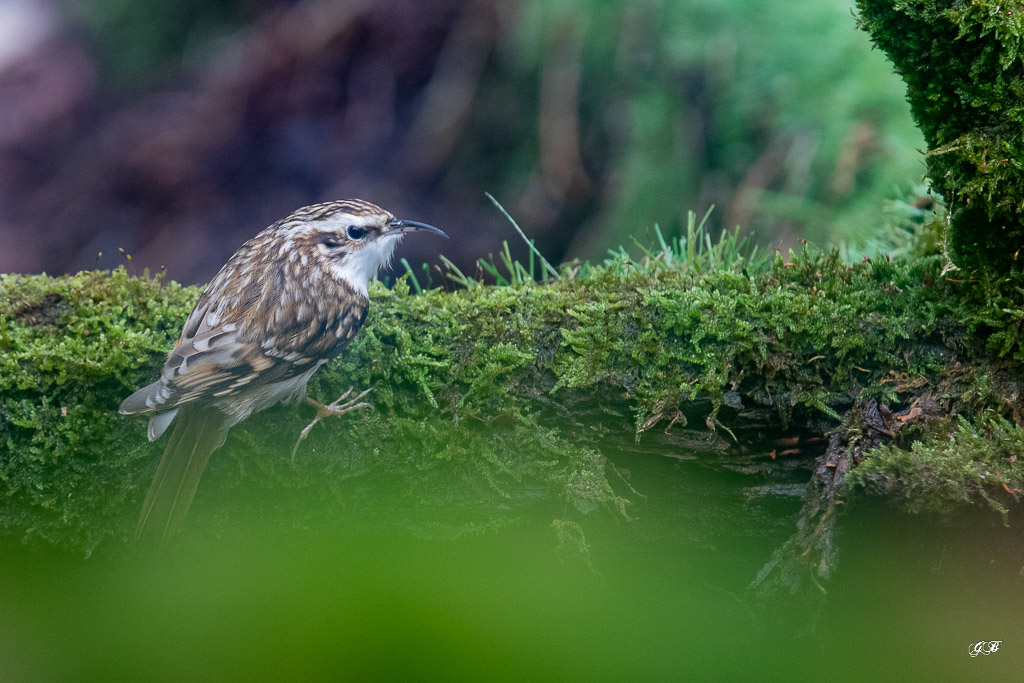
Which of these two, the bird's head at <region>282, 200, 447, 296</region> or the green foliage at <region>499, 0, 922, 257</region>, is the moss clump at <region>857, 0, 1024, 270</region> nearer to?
the bird's head at <region>282, 200, 447, 296</region>

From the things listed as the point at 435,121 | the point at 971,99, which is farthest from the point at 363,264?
the point at 435,121

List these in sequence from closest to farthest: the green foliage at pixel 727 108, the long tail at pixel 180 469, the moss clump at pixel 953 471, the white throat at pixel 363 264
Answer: the moss clump at pixel 953 471 < the long tail at pixel 180 469 < the white throat at pixel 363 264 < the green foliage at pixel 727 108

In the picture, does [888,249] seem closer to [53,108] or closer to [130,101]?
[130,101]

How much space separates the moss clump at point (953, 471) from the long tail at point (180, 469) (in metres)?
1.81

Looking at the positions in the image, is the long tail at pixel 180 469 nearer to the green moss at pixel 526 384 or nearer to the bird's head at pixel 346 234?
the green moss at pixel 526 384

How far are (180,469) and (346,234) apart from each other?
1088mm

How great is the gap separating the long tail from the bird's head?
742 millimetres

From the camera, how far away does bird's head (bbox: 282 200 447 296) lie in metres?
2.70

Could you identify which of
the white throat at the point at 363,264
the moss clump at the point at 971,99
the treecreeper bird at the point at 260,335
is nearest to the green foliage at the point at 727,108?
the moss clump at the point at 971,99

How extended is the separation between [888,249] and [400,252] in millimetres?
3571

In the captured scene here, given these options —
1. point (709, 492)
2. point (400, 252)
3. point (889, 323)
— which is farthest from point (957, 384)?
point (400, 252)

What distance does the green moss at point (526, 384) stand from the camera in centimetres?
212

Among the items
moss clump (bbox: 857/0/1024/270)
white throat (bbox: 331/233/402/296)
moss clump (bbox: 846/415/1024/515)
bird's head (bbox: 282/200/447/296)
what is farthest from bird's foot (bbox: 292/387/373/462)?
moss clump (bbox: 857/0/1024/270)

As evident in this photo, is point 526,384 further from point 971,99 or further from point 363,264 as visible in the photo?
point 971,99
